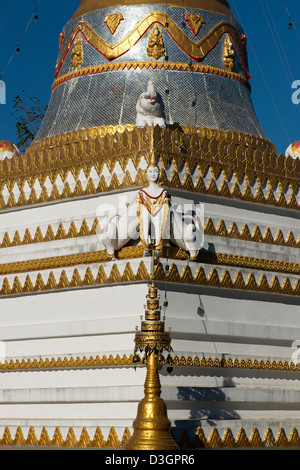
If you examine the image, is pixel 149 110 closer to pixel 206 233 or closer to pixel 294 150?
pixel 206 233

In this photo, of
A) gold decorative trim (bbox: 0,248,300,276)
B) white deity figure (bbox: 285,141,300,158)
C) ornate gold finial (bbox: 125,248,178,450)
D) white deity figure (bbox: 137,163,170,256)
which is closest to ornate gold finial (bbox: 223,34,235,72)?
white deity figure (bbox: 285,141,300,158)

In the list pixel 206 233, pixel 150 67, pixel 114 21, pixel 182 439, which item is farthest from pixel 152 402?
pixel 114 21

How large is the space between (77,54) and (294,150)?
5.79 metres

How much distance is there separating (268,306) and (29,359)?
524 centimetres

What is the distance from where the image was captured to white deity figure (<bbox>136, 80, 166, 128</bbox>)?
21781 mm

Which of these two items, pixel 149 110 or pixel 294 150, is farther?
pixel 294 150

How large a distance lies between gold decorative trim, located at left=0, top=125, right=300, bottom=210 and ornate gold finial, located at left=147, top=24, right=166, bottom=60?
223 cm

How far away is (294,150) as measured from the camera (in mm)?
25203

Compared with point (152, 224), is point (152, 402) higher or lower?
lower

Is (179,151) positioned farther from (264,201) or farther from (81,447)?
(81,447)

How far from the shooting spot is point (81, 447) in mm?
20344

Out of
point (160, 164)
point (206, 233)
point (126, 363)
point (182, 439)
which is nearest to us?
point (182, 439)

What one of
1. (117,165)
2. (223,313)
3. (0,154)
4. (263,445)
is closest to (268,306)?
(223,313)
